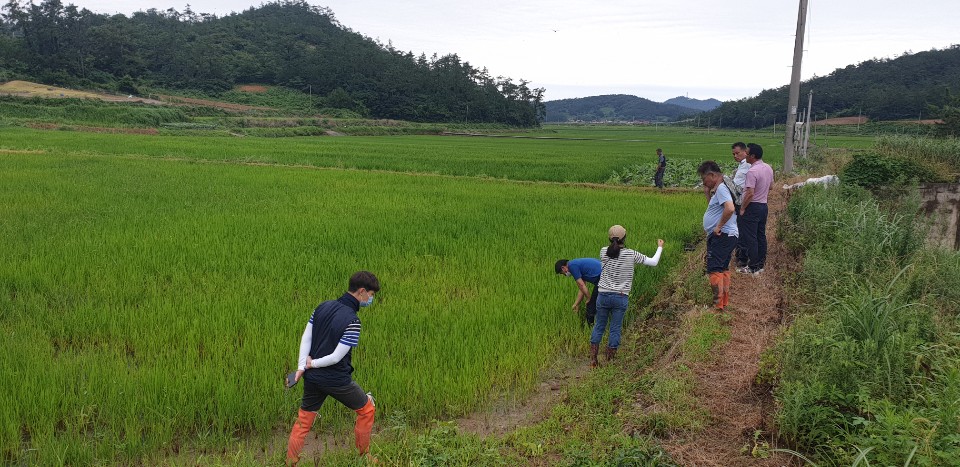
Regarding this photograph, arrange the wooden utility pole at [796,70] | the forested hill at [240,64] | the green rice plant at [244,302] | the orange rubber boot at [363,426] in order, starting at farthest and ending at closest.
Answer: the forested hill at [240,64]
the wooden utility pole at [796,70]
the green rice plant at [244,302]
the orange rubber boot at [363,426]

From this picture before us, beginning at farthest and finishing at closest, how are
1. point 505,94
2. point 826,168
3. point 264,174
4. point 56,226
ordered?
point 505,94
point 264,174
point 826,168
point 56,226

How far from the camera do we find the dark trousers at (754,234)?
6.39 meters

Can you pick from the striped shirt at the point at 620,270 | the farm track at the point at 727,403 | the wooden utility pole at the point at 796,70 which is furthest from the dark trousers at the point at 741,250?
the wooden utility pole at the point at 796,70

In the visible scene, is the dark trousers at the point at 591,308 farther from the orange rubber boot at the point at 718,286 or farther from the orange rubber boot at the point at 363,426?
the orange rubber boot at the point at 363,426

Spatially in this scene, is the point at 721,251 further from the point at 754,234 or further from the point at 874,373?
the point at 874,373

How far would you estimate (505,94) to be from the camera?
84688 mm

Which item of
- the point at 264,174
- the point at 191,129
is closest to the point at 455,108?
the point at 191,129

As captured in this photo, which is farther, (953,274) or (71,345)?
(953,274)

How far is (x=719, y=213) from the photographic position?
533 cm

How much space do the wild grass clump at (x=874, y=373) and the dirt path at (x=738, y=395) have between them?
17 centimetres

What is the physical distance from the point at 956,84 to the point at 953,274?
7009 centimetres

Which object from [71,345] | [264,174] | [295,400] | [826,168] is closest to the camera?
[295,400]

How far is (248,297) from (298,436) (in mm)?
2945

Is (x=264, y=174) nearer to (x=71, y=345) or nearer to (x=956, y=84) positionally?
(x=71, y=345)
